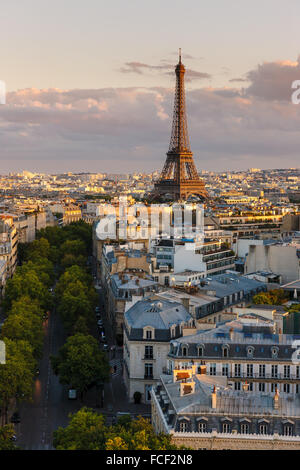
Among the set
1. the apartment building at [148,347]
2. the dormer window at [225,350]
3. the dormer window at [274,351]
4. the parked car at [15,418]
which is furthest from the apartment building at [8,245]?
the dormer window at [274,351]

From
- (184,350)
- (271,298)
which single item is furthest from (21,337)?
(271,298)

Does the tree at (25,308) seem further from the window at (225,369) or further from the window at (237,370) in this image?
the window at (237,370)

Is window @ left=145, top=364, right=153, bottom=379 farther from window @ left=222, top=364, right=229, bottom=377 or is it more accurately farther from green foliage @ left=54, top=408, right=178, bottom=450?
green foliage @ left=54, top=408, right=178, bottom=450

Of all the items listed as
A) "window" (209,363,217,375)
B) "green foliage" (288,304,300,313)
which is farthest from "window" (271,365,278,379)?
"green foliage" (288,304,300,313)

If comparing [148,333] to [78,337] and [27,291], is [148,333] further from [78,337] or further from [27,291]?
[27,291]
